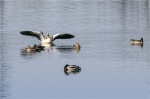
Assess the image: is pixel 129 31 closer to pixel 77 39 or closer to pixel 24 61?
pixel 77 39

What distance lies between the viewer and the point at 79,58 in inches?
2393

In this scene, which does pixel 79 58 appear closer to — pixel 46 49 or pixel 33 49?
pixel 33 49

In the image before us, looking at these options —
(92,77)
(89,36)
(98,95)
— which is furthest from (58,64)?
(89,36)

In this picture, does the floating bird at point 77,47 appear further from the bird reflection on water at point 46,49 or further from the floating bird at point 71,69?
the floating bird at point 71,69

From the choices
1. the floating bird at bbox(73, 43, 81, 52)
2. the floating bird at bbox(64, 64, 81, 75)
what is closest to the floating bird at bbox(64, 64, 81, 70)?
the floating bird at bbox(64, 64, 81, 75)

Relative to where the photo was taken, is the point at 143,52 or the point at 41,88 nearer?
the point at 41,88

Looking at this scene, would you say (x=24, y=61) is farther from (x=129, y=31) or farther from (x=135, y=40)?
(x=129, y=31)

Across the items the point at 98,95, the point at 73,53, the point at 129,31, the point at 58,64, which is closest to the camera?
the point at 98,95

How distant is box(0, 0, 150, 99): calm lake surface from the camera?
4834cm

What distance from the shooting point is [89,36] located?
7375cm

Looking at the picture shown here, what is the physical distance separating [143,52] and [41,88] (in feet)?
56.5

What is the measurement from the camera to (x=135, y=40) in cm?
6862

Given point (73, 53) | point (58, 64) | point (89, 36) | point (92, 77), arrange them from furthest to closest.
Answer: point (89, 36), point (73, 53), point (58, 64), point (92, 77)

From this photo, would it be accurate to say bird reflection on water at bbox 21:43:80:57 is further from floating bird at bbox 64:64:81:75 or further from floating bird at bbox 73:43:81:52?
floating bird at bbox 64:64:81:75
